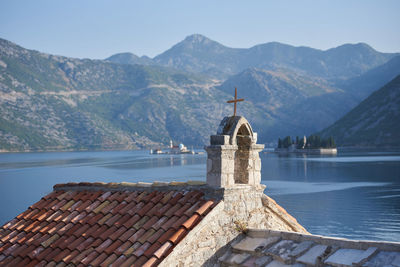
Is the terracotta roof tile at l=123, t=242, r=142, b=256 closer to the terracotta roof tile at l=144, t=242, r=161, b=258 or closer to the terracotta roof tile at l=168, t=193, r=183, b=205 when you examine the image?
the terracotta roof tile at l=144, t=242, r=161, b=258

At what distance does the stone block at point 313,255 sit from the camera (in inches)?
256

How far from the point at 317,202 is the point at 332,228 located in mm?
16437

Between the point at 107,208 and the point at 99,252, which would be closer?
the point at 99,252

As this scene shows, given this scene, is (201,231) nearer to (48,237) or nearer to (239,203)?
(239,203)

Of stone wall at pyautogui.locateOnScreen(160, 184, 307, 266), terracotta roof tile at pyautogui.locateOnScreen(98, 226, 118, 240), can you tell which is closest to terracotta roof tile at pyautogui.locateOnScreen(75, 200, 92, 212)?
terracotta roof tile at pyautogui.locateOnScreen(98, 226, 118, 240)

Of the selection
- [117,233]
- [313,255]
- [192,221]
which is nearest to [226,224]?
[192,221]

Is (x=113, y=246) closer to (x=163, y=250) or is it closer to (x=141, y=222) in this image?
(x=141, y=222)

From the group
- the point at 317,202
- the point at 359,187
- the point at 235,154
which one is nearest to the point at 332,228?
the point at 317,202

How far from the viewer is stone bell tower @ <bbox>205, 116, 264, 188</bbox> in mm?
7949

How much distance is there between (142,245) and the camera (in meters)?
7.20

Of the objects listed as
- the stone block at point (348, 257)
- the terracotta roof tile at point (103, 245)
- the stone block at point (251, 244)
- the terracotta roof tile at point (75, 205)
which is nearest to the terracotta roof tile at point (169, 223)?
the terracotta roof tile at point (103, 245)

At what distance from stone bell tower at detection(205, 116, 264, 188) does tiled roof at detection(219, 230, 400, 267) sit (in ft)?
3.91

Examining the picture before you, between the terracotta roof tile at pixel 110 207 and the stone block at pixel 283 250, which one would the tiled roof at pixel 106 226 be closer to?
the terracotta roof tile at pixel 110 207

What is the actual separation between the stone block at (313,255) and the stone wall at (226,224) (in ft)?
4.96
